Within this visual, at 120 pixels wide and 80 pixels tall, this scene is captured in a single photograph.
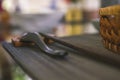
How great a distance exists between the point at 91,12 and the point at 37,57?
10.5ft

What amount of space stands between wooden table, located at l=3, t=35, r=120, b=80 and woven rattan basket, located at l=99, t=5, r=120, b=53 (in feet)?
0.06

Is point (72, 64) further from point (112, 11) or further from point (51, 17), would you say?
point (51, 17)

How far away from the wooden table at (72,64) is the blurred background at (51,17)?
292 millimetres

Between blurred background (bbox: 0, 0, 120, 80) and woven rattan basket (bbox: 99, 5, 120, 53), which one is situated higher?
woven rattan basket (bbox: 99, 5, 120, 53)

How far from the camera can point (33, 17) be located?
73.0 inches

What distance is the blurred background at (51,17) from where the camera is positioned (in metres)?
1.81

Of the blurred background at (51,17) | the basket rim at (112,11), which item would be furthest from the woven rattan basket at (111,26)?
the blurred background at (51,17)

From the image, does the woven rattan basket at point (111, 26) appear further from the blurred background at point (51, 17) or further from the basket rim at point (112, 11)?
the blurred background at point (51, 17)

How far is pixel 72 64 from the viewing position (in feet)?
1.38

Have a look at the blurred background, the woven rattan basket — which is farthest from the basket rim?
the blurred background

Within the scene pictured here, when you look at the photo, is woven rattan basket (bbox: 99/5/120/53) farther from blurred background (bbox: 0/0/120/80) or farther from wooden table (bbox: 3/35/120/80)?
blurred background (bbox: 0/0/120/80)

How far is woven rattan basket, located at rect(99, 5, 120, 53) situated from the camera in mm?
437

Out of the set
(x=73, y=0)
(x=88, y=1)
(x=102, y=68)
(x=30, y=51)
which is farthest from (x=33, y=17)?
(x=88, y=1)

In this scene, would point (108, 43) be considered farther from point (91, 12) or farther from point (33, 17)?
point (91, 12)
